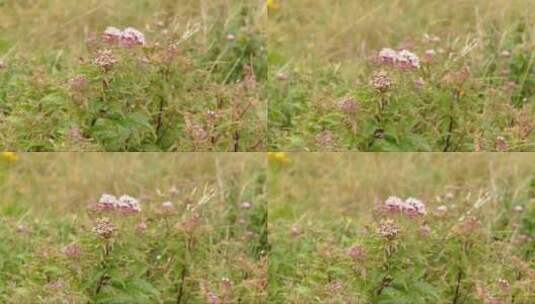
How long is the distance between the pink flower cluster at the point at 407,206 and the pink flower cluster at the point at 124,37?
4.07 ft

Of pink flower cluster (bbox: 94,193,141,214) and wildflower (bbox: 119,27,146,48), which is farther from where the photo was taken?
wildflower (bbox: 119,27,146,48)

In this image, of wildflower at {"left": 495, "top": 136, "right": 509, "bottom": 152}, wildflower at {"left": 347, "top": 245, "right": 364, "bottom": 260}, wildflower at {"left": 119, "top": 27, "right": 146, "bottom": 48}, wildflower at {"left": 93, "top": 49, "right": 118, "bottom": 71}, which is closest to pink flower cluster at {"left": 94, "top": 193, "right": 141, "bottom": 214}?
wildflower at {"left": 93, "top": 49, "right": 118, "bottom": 71}

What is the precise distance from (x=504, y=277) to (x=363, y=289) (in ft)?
2.25

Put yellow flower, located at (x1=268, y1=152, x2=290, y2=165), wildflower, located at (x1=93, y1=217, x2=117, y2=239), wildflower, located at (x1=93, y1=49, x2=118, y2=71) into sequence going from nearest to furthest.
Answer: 1. wildflower, located at (x1=93, y1=217, x2=117, y2=239)
2. wildflower, located at (x1=93, y1=49, x2=118, y2=71)
3. yellow flower, located at (x1=268, y1=152, x2=290, y2=165)

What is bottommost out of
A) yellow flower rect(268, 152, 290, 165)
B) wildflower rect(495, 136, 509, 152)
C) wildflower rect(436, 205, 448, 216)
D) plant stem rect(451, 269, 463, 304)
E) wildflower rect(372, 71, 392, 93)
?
plant stem rect(451, 269, 463, 304)

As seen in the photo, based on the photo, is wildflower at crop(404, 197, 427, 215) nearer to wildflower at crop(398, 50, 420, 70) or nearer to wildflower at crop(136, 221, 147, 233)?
wildflower at crop(398, 50, 420, 70)

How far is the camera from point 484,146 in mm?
6059

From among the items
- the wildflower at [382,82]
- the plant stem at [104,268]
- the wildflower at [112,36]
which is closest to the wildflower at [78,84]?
the wildflower at [112,36]

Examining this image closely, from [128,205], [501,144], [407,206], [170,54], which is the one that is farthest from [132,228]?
[501,144]

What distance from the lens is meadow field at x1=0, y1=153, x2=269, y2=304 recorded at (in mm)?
5805

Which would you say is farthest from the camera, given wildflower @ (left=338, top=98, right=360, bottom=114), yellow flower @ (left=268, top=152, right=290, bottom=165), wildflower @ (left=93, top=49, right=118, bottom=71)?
yellow flower @ (left=268, top=152, right=290, bottom=165)

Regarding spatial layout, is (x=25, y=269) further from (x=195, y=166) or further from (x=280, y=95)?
(x=280, y=95)

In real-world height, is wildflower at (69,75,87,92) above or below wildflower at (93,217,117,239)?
above

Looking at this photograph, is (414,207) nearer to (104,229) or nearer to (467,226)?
(467,226)
